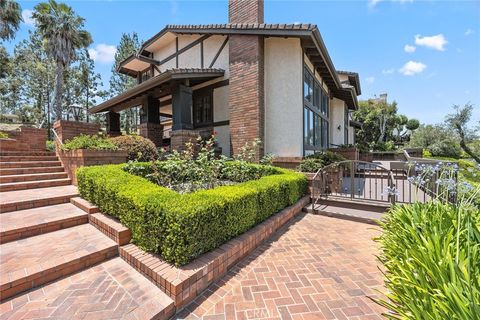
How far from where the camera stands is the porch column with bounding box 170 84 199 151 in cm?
762

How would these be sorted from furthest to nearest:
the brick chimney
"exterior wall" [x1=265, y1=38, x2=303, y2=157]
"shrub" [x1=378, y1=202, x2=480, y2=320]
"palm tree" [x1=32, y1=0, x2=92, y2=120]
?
1. "palm tree" [x1=32, y1=0, x2=92, y2=120]
2. "exterior wall" [x1=265, y1=38, x2=303, y2=157]
3. the brick chimney
4. "shrub" [x1=378, y1=202, x2=480, y2=320]

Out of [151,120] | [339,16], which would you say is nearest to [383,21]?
[339,16]

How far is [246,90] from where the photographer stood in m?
7.80

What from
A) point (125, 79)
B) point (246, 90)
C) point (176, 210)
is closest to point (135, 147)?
point (246, 90)

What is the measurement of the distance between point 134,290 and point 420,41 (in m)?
16.5

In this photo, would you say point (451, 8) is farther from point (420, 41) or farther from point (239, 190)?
point (239, 190)

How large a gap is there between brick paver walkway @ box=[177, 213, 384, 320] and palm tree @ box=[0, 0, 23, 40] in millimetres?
24666

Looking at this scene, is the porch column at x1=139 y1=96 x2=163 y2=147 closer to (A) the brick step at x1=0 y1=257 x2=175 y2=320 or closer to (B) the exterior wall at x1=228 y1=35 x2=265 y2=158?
(B) the exterior wall at x1=228 y1=35 x2=265 y2=158

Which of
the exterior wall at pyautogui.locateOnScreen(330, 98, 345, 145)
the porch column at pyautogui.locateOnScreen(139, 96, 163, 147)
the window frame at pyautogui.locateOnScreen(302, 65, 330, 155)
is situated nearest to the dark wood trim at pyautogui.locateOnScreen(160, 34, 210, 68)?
the porch column at pyautogui.locateOnScreen(139, 96, 163, 147)

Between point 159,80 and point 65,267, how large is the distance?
6.33 m

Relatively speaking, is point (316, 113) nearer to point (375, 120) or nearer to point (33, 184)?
point (33, 184)

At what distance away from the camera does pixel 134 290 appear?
2562 mm

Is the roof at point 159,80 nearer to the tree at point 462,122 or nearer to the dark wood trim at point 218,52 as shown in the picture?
the dark wood trim at point 218,52

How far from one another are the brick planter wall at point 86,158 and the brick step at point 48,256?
7.54ft
